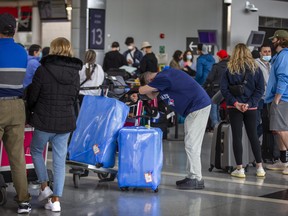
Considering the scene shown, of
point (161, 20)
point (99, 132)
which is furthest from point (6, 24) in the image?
point (161, 20)

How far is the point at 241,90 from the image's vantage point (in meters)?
8.63

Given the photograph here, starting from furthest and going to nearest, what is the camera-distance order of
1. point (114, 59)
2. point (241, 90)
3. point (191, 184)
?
point (114, 59) → point (241, 90) → point (191, 184)

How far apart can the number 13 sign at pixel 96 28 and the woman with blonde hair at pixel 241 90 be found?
10272 millimetres

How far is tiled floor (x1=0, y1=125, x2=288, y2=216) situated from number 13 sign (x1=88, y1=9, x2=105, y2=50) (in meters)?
10.2

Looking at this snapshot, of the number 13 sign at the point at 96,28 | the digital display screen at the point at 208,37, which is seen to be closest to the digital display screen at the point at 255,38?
the digital display screen at the point at 208,37

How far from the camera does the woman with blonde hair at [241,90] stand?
342 inches

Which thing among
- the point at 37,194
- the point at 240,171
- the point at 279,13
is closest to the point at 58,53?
the point at 37,194

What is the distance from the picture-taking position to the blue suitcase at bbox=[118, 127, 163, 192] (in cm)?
746

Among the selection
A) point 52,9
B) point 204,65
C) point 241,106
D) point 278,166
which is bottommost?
point 278,166

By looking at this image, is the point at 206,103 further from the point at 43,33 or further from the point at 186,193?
the point at 43,33

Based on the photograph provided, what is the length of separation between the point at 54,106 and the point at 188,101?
1.85 metres

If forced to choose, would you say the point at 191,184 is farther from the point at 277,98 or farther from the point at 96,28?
the point at 96,28

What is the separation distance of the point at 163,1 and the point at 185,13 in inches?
31.6

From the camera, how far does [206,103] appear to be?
25.6ft
